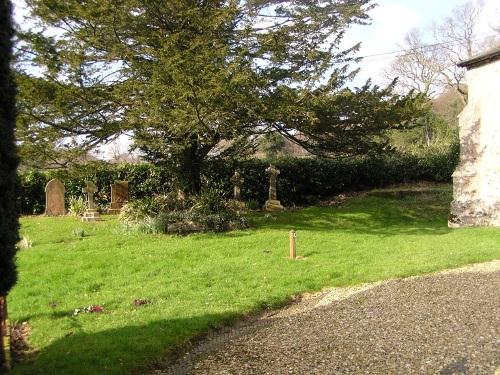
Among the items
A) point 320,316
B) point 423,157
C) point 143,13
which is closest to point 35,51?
point 143,13

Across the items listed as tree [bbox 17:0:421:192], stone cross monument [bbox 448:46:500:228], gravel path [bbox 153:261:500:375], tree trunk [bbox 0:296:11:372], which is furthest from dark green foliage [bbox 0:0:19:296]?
stone cross monument [bbox 448:46:500:228]

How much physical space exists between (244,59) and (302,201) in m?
10.9

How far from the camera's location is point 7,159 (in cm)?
404

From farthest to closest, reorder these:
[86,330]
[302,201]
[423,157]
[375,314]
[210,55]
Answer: [423,157] → [302,201] → [210,55] → [375,314] → [86,330]

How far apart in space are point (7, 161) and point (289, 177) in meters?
17.1

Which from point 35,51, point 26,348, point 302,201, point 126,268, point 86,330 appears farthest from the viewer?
point 302,201

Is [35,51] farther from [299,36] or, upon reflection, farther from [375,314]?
[375,314]

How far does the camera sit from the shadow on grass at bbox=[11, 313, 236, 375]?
182 inches

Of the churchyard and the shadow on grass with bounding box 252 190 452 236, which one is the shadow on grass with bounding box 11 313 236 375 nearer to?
the churchyard

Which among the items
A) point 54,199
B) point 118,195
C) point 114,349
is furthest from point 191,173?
point 114,349

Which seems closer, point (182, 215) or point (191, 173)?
point (182, 215)

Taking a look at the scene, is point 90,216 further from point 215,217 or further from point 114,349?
point 114,349

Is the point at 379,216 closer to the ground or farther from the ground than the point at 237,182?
closer to the ground

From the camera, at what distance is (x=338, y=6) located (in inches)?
464
